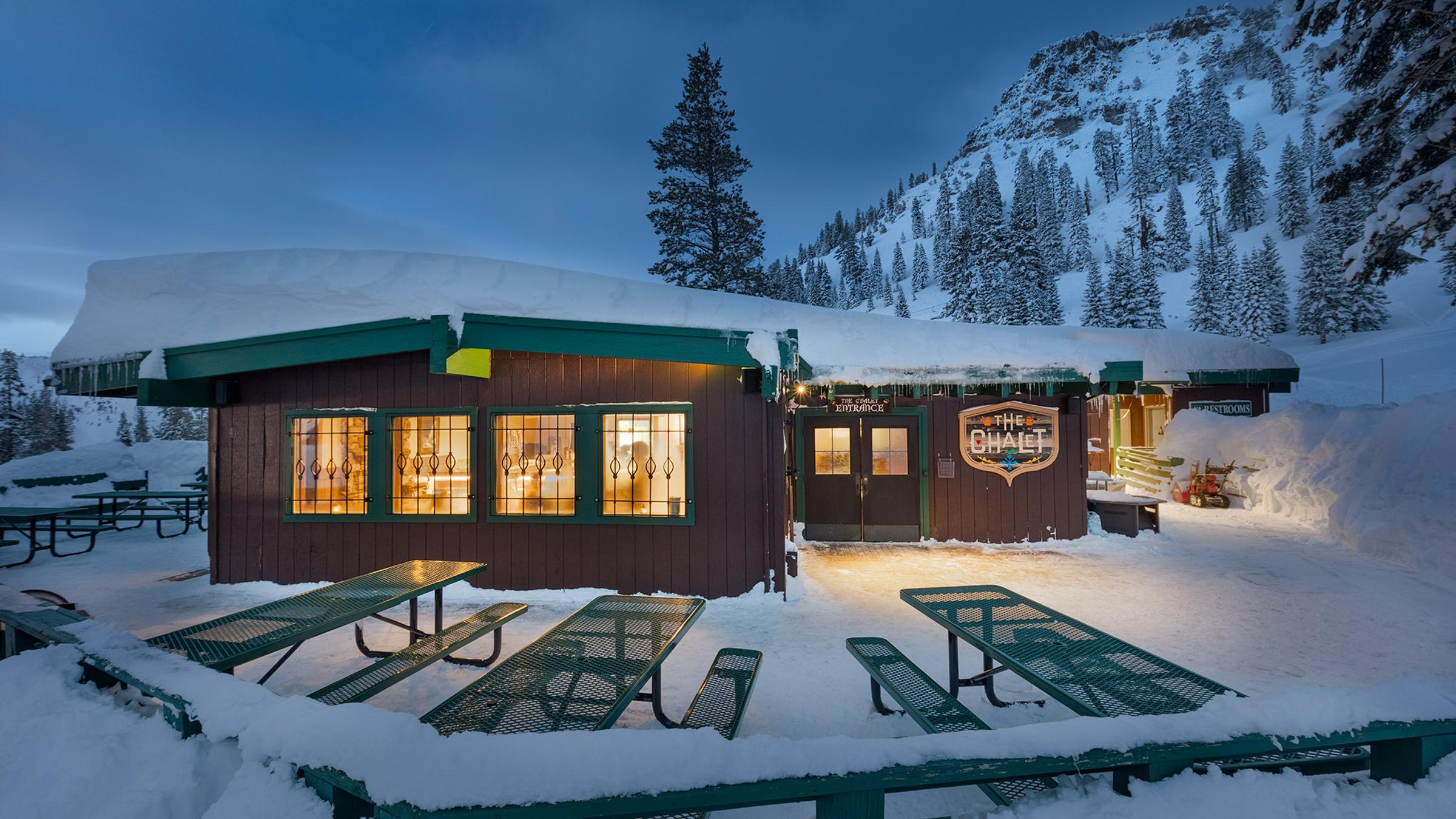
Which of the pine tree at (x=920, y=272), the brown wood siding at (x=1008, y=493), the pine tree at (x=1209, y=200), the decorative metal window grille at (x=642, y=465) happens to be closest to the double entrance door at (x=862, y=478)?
the brown wood siding at (x=1008, y=493)

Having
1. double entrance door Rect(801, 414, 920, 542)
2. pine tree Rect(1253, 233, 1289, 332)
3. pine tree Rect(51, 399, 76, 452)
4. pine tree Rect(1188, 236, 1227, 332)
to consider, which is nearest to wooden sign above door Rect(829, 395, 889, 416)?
double entrance door Rect(801, 414, 920, 542)

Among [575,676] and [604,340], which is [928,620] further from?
[604,340]

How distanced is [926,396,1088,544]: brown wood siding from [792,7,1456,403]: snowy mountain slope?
563 centimetres

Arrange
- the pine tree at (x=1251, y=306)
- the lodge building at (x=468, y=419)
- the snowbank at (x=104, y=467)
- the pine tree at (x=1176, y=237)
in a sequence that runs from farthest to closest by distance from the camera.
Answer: the pine tree at (x=1176, y=237) < the pine tree at (x=1251, y=306) < the snowbank at (x=104, y=467) < the lodge building at (x=468, y=419)

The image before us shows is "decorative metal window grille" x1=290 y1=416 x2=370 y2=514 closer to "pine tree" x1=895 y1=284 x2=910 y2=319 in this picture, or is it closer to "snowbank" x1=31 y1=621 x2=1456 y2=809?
"snowbank" x1=31 y1=621 x2=1456 y2=809

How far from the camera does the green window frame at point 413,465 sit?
6.27 meters

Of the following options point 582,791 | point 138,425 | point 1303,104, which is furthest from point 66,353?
point 1303,104

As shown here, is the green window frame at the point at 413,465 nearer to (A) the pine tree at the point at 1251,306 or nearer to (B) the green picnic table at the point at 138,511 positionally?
(B) the green picnic table at the point at 138,511

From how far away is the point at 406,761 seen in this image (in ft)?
4.48

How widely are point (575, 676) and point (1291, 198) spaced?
64177mm

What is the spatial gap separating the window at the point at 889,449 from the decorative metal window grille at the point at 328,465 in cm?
709

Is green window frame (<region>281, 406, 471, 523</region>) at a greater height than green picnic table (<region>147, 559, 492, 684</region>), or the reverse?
green window frame (<region>281, 406, 471, 523</region>)

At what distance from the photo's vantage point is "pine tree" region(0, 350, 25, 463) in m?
19.9

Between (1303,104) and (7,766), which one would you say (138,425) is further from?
(1303,104)
